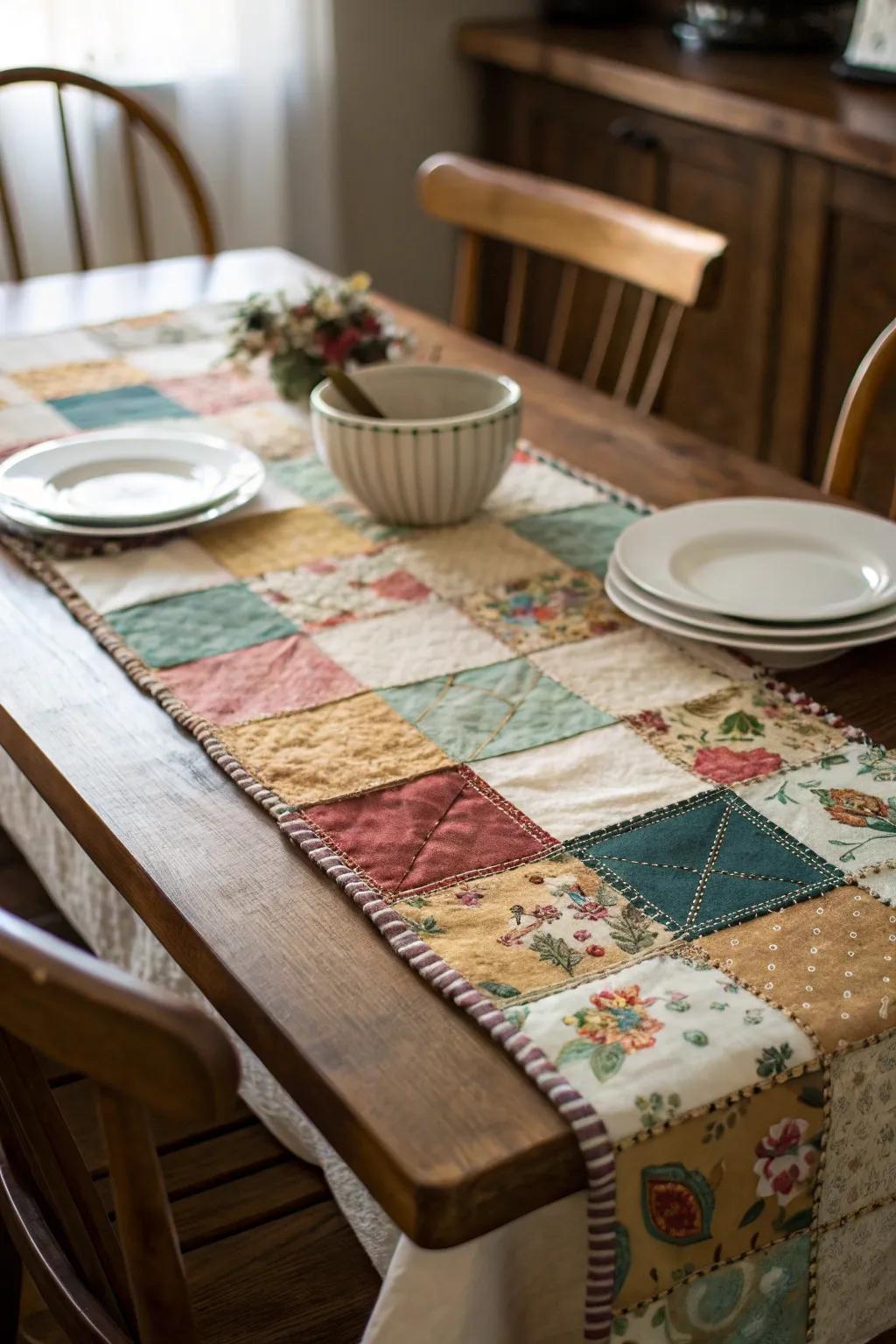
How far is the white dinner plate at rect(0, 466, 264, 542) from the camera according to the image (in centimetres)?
120

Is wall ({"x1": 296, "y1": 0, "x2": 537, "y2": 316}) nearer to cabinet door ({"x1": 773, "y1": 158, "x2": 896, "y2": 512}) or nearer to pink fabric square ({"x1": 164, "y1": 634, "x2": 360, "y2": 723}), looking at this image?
cabinet door ({"x1": 773, "y1": 158, "x2": 896, "y2": 512})

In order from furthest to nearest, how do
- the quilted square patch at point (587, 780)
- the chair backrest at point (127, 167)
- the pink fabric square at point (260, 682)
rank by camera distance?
the chair backrest at point (127, 167), the pink fabric square at point (260, 682), the quilted square patch at point (587, 780)

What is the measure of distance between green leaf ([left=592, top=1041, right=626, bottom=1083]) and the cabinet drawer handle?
7.41 feet

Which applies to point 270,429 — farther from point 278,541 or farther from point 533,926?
point 533,926

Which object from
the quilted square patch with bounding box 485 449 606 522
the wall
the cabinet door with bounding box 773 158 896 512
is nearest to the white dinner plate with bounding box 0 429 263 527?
the quilted square patch with bounding box 485 449 606 522

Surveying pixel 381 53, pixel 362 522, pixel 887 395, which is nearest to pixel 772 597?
pixel 362 522

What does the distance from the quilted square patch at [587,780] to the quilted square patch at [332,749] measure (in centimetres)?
5

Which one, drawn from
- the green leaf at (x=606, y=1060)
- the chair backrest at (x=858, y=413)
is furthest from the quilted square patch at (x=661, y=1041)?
the chair backrest at (x=858, y=413)

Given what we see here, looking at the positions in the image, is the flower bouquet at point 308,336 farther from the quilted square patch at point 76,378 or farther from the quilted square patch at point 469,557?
the quilted square patch at point 469,557

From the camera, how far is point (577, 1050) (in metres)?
0.68

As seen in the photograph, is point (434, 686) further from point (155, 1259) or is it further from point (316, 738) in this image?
point (155, 1259)

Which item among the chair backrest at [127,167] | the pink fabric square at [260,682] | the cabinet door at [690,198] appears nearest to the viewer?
the pink fabric square at [260,682]

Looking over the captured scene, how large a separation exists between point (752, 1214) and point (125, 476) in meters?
0.84

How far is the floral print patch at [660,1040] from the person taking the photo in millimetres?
662
